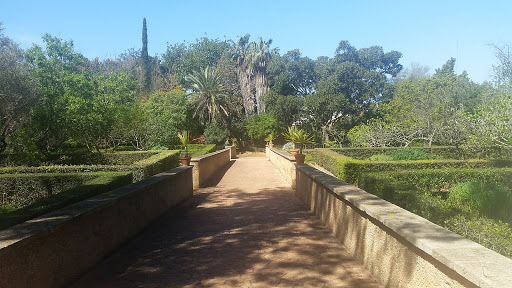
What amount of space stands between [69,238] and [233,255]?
1.78 m

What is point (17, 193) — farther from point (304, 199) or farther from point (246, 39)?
point (246, 39)

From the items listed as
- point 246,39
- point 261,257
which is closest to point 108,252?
point 261,257

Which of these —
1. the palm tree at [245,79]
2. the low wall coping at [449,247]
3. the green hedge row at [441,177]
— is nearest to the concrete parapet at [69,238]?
the low wall coping at [449,247]

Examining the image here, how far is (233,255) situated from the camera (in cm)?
398

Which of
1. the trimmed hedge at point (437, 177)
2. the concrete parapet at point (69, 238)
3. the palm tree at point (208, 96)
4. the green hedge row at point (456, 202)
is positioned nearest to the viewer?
the concrete parapet at point (69, 238)

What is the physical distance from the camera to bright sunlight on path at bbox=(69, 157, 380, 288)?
10.6ft

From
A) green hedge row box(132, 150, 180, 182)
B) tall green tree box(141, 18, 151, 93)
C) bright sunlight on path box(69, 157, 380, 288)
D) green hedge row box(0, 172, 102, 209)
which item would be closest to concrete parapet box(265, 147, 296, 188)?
bright sunlight on path box(69, 157, 380, 288)

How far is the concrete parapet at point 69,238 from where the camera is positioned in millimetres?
2357

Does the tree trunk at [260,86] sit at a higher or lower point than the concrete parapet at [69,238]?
higher

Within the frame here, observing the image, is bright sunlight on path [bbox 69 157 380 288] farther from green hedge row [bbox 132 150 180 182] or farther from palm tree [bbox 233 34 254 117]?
palm tree [bbox 233 34 254 117]

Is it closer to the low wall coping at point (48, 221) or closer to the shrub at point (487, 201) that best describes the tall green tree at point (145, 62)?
the shrub at point (487, 201)

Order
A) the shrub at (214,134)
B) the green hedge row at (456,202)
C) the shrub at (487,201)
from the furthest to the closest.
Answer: the shrub at (214,134)
the shrub at (487,201)
the green hedge row at (456,202)

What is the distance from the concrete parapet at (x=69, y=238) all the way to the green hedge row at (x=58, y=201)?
56 centimetres

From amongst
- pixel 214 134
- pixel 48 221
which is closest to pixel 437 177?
pixel 48 221
